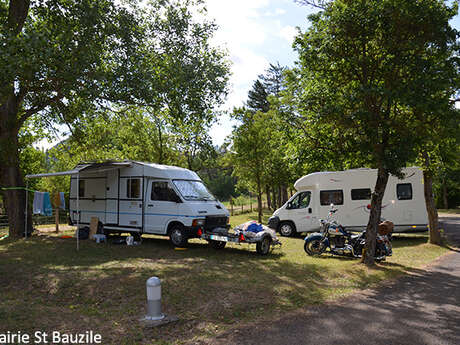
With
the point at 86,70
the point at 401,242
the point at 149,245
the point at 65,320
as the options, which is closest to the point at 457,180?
the point at 401,242

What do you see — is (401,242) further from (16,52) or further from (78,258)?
(16,52)

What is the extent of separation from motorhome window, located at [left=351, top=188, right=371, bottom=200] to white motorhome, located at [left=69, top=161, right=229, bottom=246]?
597 cm

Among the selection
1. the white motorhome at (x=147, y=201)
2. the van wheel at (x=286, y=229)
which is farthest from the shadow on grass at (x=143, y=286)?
the van wheel at (x=286, y=229)

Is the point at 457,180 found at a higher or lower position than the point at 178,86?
lower

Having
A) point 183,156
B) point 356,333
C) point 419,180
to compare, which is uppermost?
point 183,156

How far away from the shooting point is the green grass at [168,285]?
204 inches

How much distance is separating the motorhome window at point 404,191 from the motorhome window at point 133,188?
9.86 metres

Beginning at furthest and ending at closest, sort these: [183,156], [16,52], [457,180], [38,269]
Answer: [457,180], [183,156], [16,52], [38,269]

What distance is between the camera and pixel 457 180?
34000 mm

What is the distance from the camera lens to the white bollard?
17.0ft

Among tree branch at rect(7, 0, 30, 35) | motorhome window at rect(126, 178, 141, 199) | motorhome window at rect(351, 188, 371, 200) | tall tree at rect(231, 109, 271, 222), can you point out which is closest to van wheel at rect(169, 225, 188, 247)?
motorhome window at rect(126, 178, 141, 199)

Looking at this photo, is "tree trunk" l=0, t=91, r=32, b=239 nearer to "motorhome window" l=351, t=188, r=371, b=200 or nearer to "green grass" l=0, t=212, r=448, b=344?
"green grass" l=0, t=212, r=448, b=344

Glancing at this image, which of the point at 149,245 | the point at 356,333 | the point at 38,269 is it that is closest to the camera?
the point at 356,333

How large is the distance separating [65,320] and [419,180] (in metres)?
13.5
